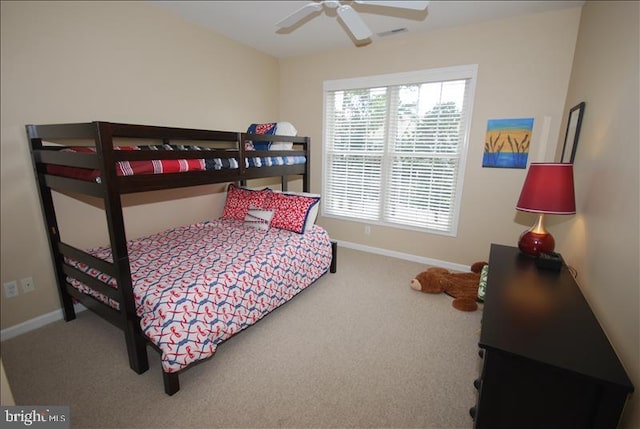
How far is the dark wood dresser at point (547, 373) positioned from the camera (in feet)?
3.14

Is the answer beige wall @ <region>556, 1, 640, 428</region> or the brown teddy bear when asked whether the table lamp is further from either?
the brown teddy bear

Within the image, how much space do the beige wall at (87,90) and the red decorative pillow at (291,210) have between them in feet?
3.14

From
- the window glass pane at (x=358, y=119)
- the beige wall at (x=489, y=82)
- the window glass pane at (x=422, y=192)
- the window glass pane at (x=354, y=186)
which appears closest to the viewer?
the beige wall at (x=489, y=82)

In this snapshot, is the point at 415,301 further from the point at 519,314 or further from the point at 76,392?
the point at 76,392

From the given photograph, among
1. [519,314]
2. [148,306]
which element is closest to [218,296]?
[148,306]

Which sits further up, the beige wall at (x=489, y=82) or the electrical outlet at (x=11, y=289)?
the beige wall at (x=489, y=82)

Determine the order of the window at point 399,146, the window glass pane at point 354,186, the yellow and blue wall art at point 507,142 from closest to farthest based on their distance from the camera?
the yellow and blue wall art at point 507,142
the window at point 399,146
the window glass pane at point 354,186

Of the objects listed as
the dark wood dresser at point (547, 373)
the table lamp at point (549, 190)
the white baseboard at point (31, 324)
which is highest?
the table lamp at point (549, 190)

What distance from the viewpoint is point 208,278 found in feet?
6.02

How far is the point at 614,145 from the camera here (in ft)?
4.89

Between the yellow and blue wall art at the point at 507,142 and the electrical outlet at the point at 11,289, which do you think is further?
the yellow and blue wall art at the point at 507,142

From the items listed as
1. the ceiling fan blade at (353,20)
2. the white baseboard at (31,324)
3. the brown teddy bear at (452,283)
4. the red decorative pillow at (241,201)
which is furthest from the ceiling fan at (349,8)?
the white baseboard at (31,324)

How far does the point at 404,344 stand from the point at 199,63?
10.6 ft

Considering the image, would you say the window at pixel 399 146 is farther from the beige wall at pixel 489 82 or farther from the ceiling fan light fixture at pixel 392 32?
the ceiling fan light fixture at pixel 392 32
